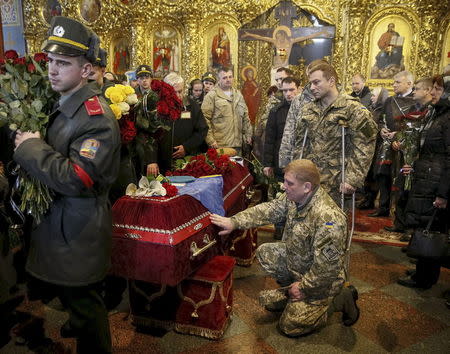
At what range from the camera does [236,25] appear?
32.8 ft

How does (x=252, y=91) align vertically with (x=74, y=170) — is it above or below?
above

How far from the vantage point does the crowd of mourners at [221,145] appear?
5.69 feet

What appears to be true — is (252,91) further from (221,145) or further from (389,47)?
(221,145)

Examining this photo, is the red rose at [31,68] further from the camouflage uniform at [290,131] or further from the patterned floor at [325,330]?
the camouflage uniform at [290,131]

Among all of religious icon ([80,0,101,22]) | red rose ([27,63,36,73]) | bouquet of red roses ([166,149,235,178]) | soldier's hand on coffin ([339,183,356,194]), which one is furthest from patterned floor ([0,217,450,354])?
religious icon ([80,0,101,22])

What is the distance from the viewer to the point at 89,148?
1.68 m

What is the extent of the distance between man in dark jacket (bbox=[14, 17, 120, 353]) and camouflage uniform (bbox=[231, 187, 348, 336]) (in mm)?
1219

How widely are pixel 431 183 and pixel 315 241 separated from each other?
1690mm

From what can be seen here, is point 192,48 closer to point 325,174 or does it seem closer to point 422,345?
point 325,174

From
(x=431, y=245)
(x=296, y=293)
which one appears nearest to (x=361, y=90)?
(x=431, y=245)

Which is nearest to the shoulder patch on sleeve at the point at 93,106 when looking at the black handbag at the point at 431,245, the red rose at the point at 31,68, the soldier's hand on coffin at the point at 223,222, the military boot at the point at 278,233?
the red rose at the point at 31,68

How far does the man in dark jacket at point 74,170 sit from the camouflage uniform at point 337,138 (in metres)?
1.92

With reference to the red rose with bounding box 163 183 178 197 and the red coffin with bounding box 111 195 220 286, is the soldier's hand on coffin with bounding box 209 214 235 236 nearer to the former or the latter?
the red coffin with bounding box 111 195 220 286

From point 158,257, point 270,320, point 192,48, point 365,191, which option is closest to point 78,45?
point 158,257
